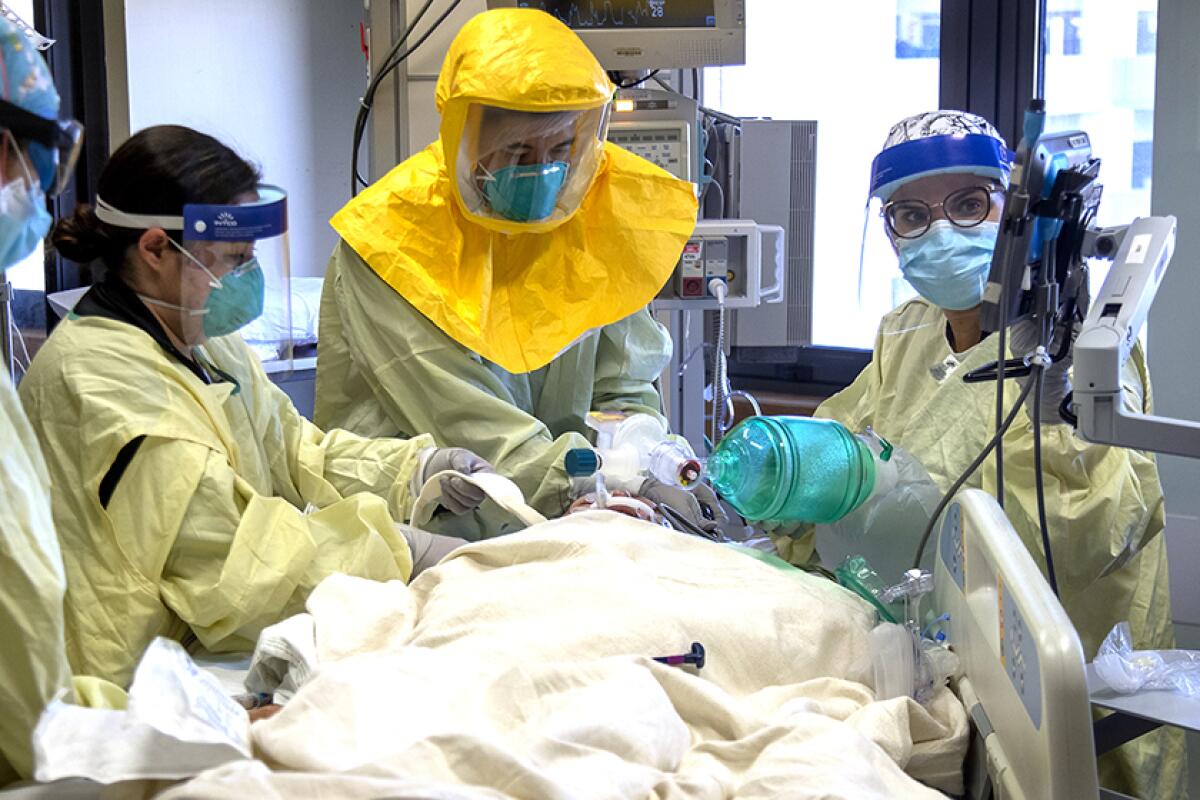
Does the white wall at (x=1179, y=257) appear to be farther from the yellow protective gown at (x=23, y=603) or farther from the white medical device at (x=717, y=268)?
the yellow protective gown at (x=23, y=603)

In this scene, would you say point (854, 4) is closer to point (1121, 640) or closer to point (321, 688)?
point (1121, 640)

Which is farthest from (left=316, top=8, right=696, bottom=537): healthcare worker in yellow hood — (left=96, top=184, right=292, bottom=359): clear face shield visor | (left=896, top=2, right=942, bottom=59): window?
(left=896, top=2, right=942, bottom=59): window

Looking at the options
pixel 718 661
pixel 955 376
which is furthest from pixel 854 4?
pixel 718 661

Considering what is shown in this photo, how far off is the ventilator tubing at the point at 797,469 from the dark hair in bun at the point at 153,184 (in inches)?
34.2

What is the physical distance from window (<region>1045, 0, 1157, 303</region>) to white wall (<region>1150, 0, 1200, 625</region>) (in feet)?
0.62

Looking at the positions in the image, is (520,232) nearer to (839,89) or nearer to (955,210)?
(955,210)

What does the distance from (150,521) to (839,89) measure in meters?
3.67

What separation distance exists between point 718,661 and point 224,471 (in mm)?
782

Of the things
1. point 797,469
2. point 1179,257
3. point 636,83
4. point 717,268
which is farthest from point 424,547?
point 1179,257

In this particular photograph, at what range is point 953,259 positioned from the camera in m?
2.19

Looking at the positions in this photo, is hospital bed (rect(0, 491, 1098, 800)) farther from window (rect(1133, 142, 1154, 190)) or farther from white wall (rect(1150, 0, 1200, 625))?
window (rect(1133, 142, 1154, 190))

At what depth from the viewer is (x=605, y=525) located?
1.92 meters

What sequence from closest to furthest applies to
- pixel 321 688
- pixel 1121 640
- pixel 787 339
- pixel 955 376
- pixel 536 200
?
pixel 321 688, pixel 1121 640, pixel 955 376, pixel 536 200, pixel 787 339

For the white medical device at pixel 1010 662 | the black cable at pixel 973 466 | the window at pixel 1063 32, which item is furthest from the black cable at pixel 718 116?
the white medical device at pixel 1010 662
